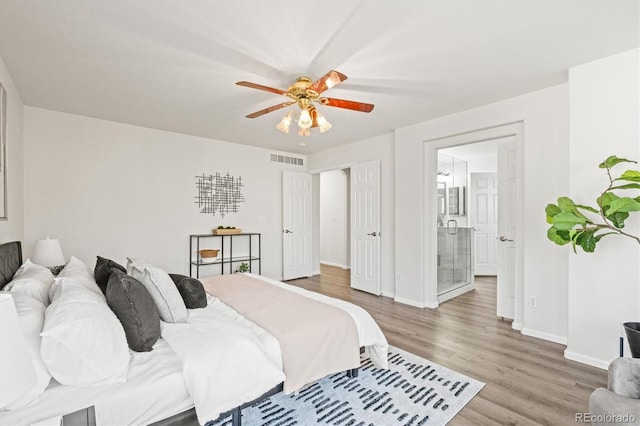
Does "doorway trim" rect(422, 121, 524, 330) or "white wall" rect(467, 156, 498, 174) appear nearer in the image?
"doorway trim" rect(422, 121, 524, 330)

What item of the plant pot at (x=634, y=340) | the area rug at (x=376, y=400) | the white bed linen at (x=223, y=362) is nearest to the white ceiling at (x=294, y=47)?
the white bed linen at (x=223, y=362)

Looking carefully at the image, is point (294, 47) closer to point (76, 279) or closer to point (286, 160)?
point (76, 279)

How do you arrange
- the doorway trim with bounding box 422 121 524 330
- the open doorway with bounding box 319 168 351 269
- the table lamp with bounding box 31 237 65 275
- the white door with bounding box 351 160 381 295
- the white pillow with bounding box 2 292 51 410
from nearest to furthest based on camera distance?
the white pillow with bounding box 2 292 51 410 < the table lamp with bounding box 31 237 65 275 < the doorway trim with bounding box 422 121 524 330 < the white door with bounding box 351 160 381 295 < the open doorway with bounding box 319 168 351 269

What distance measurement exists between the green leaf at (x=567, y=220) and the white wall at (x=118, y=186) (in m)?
4.54

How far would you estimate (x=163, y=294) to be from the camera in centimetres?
199

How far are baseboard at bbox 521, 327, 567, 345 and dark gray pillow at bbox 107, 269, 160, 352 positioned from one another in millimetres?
3553

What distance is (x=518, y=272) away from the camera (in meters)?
3.44

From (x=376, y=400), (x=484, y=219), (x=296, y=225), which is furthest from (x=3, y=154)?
(x=484, y=219)

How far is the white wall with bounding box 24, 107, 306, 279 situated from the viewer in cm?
373

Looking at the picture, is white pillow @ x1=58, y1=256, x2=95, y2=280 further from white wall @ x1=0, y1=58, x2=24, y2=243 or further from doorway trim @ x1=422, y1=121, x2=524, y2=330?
doorway trim @ x1=422, y1=121, x2=524, y2=330

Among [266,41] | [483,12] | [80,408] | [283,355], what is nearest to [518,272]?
[483,12]

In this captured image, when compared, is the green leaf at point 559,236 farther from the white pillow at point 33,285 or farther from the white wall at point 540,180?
the white pillow at point 33,285

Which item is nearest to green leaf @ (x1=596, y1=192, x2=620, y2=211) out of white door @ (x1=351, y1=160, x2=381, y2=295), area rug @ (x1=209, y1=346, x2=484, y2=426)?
area rug @ (x1=209, y1=346, x2=484, y2=426)

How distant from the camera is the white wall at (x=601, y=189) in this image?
2.45m
